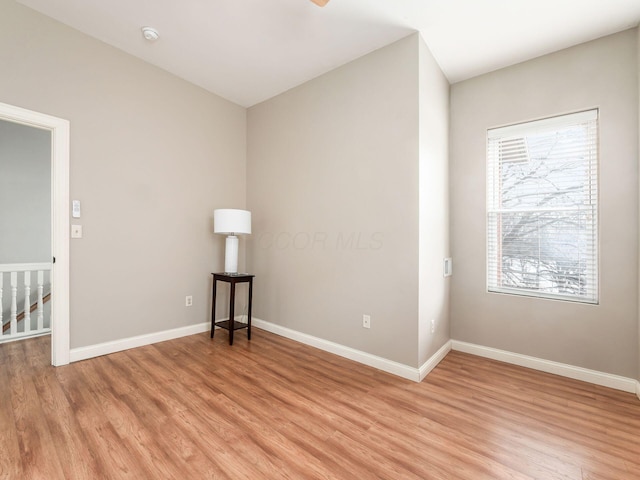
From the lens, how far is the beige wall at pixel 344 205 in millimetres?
2576

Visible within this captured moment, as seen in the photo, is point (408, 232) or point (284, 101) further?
point (284, 101)

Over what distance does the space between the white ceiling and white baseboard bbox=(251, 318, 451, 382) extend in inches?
108

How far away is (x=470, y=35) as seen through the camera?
2.50 meters

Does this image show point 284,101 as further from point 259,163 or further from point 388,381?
point 388,381

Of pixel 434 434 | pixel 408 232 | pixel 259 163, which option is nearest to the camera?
pixel 434 434

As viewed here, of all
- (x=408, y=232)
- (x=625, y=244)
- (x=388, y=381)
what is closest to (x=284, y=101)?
(x=408, y=232)

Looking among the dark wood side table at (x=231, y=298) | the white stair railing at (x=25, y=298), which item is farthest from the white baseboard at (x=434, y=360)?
the white stair railing at (x=25, y=298)

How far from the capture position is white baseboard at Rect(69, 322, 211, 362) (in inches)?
106

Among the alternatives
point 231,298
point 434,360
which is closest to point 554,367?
point 434,360

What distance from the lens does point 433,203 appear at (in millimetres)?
2771

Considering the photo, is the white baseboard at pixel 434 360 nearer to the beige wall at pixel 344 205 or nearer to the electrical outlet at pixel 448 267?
the beige wall at pixel 344 205

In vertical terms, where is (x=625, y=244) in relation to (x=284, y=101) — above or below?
below

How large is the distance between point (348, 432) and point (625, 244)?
2.51 meters

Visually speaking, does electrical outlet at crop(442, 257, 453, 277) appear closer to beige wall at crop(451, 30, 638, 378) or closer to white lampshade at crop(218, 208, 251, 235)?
beige wall at crop(451, 30, 638, 378)
